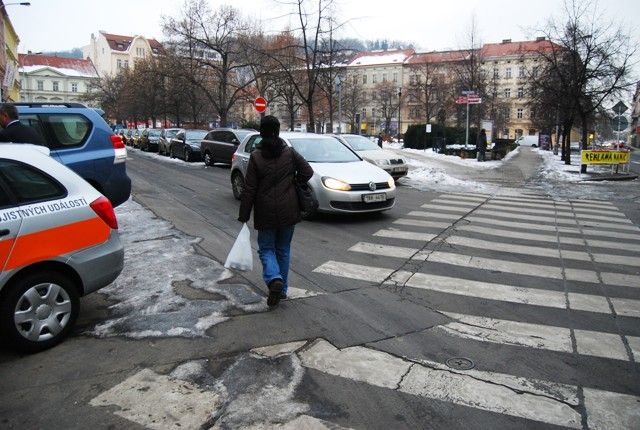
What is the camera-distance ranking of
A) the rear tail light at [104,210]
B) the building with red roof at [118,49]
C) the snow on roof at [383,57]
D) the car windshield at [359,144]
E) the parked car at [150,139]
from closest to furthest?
1. the rear tail light at [104,210]
2. the car windshield at [359,144]
3. the parked car at [150,139]
4. the snow on roof at [383,57]
5. the building with red roof at [118,49]

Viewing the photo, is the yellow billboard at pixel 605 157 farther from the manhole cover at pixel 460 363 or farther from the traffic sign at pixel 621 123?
the manhole cover at pixel 460 363

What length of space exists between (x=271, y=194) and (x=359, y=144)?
1383cm

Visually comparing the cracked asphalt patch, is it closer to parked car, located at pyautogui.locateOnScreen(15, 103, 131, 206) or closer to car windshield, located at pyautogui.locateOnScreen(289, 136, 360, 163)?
parked car, located at pyautogui.locateOnScreen(15, 103, 131, 206)

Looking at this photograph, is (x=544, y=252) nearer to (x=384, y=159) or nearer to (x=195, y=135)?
(x=384, y=159)

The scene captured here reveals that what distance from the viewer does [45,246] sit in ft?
13.2

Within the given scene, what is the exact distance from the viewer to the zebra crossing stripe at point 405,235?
841 cm

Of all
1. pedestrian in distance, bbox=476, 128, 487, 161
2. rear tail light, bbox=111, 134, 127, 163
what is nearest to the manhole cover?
rear tail light, bbox=111, 134, 127, 163

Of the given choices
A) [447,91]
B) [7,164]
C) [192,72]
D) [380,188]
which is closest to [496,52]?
[447,91]

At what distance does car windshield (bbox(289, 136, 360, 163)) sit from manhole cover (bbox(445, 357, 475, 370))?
6.76 m

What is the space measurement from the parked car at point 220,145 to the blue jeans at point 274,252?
53.8ft

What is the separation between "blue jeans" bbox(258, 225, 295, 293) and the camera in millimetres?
5008

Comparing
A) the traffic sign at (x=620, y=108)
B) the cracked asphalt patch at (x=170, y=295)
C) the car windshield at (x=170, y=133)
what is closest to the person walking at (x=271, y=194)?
the cracked asphalt patch at (x=170, y=295)

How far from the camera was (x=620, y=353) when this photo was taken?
4207 mm

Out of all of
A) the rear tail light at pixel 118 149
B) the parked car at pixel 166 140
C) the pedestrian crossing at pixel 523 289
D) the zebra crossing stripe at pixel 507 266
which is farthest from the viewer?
the parked car at pixel 166 140
